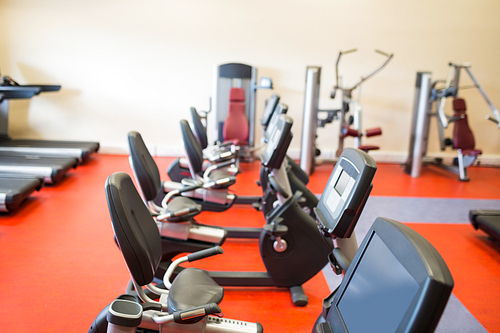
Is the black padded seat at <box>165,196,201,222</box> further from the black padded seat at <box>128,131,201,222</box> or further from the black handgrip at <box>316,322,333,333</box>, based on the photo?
the black handgrip at <box>316,322,333,333</box>

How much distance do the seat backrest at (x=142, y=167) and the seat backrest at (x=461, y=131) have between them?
508 cm

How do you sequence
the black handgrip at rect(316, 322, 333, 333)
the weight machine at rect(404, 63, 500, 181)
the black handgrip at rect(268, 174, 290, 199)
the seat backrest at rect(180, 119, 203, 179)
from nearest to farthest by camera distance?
the black handgrip at rect(316, 322, 333, 333), the black handgrip at rect(268, 174, 290, 199), the seat backrest at rect(180, 119, 203, 179), the weight machine at rect(404, 63, 500, 181)

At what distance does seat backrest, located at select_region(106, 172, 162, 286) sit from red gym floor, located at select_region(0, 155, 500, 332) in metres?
0.86

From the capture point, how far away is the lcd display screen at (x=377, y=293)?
727 mm

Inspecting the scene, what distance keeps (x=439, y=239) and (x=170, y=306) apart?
2.85 metres

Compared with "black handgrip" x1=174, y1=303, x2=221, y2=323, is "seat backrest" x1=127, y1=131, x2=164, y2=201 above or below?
above

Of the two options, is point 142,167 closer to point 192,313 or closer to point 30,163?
point 192,313

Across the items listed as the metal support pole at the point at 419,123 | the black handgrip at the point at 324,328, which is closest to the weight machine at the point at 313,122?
the metal support pole at the point at 419,123

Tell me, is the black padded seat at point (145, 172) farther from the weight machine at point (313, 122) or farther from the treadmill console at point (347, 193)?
the weight machine at point (313, 122)

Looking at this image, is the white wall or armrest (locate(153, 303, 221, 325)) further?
the white wall

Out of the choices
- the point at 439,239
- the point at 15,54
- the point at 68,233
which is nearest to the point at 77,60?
the point at 15,54

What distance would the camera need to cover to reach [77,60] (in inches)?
240

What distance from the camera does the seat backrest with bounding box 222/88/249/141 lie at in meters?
5.83

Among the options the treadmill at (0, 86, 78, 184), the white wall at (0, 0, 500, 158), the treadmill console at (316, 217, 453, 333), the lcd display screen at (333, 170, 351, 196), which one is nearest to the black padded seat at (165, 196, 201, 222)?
the lcd display screen at (333, 170, 351, 196)
